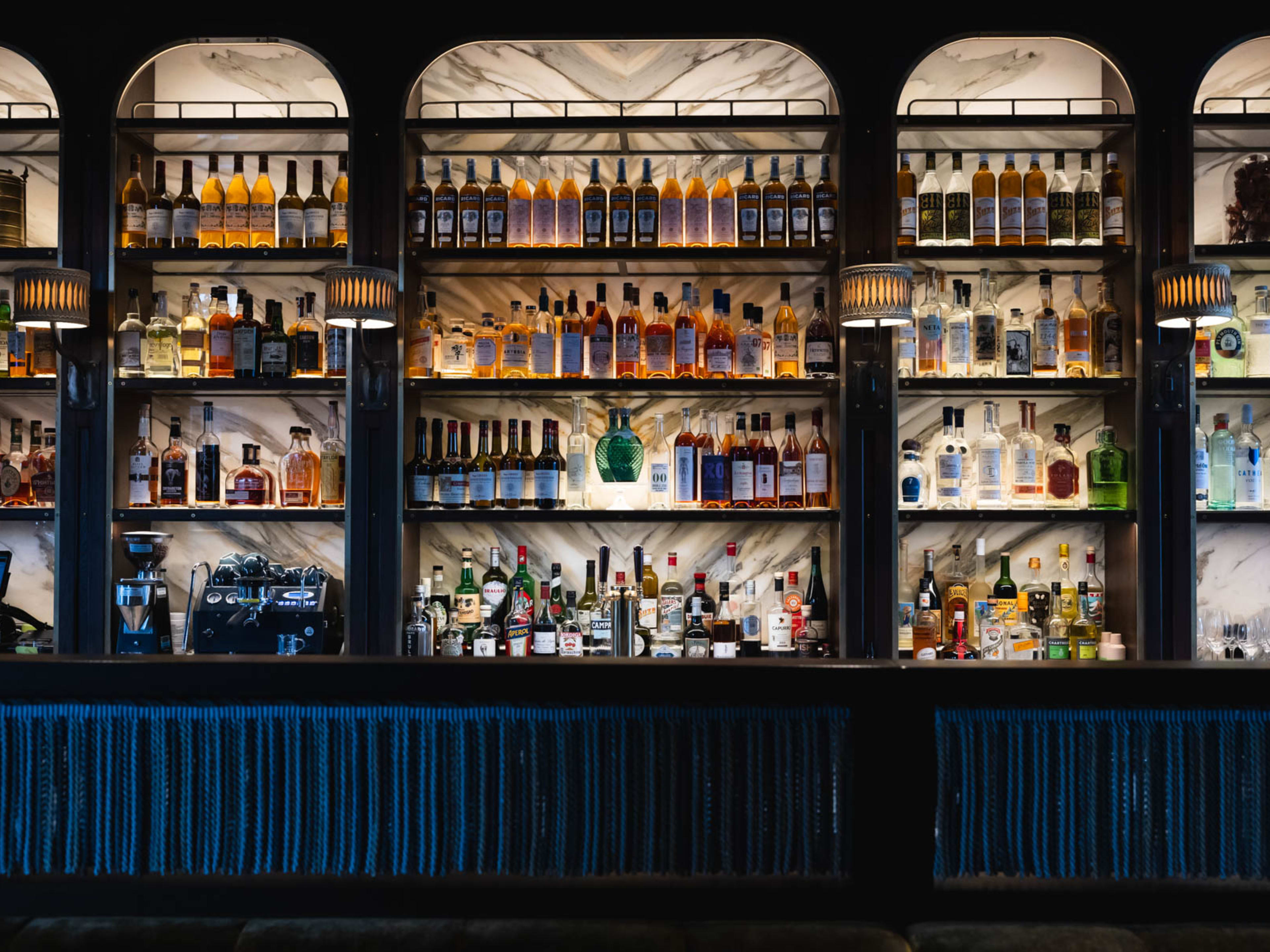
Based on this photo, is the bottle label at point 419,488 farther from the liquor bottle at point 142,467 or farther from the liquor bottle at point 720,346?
the liquor bottle at point 720,346

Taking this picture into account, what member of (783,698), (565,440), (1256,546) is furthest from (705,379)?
(1256,546)

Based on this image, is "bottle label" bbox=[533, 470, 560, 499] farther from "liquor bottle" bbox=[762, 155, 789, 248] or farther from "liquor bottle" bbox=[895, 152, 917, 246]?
"liquor bottle" bbox=[895, 152, 917, 246]

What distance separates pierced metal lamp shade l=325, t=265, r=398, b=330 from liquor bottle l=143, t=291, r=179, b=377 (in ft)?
2.17

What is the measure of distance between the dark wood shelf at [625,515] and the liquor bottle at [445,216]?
80cm

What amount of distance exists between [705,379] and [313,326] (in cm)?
124

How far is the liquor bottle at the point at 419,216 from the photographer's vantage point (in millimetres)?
2785

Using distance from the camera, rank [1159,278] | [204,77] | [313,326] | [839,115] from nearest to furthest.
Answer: [1159,278], [839,115], [313,326], [204,77]

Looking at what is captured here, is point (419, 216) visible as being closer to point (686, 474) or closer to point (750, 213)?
point (750, 213)

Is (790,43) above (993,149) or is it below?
above

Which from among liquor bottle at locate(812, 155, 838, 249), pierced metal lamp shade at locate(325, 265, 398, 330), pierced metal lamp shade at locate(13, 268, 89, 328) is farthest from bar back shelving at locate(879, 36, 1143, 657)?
pierced metal lamp shade at locate(13, 268, 89, 328)

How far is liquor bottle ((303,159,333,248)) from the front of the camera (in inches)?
112

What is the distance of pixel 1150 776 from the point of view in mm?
1165

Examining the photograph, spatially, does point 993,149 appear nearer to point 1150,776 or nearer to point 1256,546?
point 1256,546

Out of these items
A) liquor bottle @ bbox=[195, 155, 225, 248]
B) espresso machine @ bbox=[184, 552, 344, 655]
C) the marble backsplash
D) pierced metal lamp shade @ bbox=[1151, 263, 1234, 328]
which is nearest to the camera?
pierced metal lamp shade @ bbox=[1151, 263, 1234, 328]
